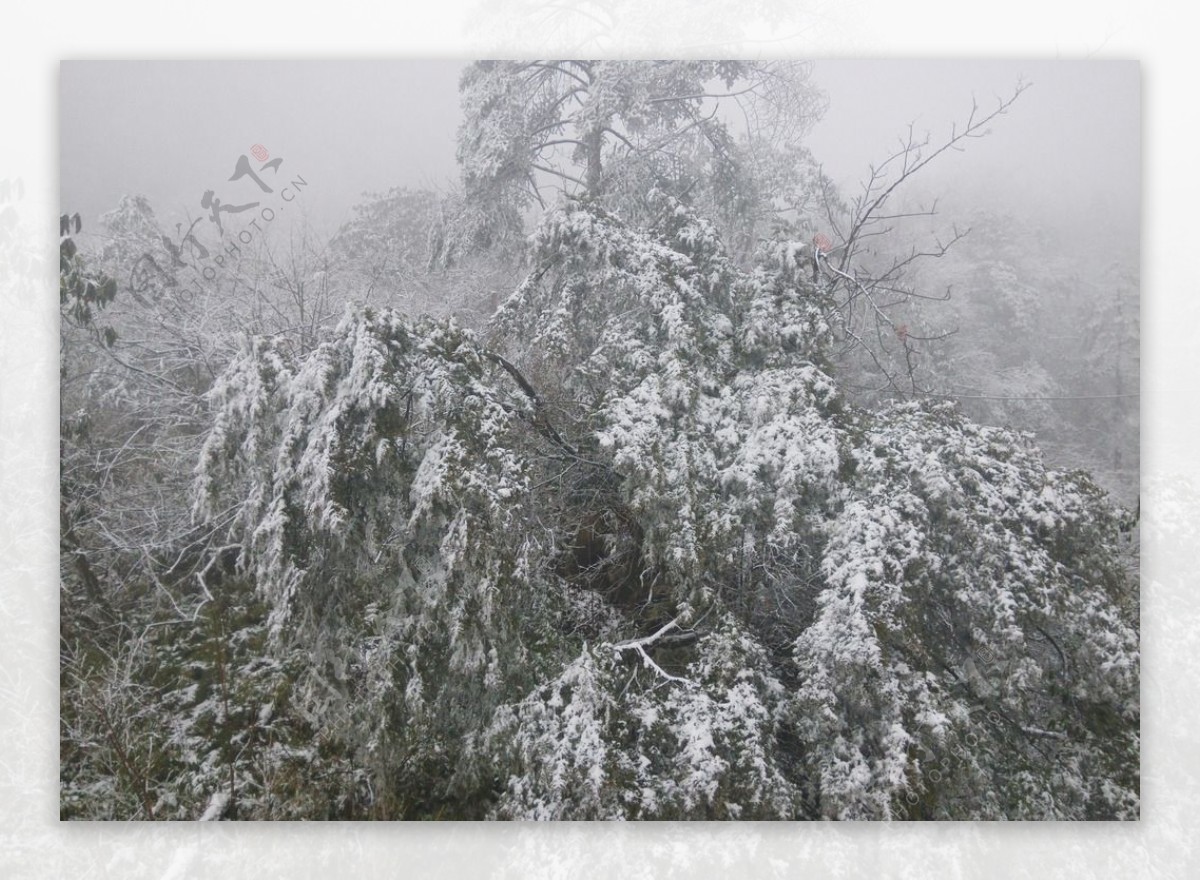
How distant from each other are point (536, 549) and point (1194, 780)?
2.10 m

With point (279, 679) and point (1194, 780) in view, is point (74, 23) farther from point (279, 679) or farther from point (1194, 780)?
point (1194, 780)

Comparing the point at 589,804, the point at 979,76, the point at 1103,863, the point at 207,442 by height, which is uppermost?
the point at 979,76

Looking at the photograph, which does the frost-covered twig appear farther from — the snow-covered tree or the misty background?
the misty background

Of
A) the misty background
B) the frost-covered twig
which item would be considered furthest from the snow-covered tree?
the misty background

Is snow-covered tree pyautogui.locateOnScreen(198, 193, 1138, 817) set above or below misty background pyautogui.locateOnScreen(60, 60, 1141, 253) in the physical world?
below

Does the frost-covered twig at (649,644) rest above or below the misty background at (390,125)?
below

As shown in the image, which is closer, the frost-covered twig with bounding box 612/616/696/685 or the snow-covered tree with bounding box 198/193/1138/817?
the snow-covered tree with bounding box 198/193/1138/817

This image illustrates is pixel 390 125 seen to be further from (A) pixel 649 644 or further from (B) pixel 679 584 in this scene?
(A) pixel 649 644

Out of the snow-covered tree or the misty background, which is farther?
the misty background

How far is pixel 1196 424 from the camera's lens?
108 inches

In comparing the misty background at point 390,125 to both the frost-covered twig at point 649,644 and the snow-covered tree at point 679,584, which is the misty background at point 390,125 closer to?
the snow-covered tree at point 679,584

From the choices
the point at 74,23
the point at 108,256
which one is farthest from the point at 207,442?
the point at 74,23

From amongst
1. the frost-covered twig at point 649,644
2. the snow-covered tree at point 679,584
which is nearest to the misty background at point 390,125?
the snow-covered tree at point 679,584

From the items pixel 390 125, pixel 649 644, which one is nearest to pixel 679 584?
pixel 649 644
